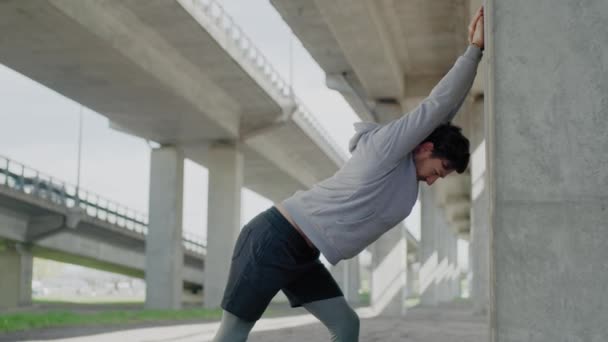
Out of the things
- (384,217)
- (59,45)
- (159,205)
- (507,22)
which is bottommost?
(384,217)

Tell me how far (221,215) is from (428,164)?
29483 mm

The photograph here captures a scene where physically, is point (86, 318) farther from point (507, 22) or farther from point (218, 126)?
point (507, 22)

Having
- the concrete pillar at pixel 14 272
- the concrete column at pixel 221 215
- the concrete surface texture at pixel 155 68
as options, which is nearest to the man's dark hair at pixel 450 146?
the concrete surface texture at pixel 155 68

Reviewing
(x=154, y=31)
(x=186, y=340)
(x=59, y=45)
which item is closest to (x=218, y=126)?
(x=154, y=31)

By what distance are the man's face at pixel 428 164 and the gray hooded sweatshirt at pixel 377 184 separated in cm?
4

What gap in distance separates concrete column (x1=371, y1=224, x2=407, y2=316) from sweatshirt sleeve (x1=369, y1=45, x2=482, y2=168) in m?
24.2

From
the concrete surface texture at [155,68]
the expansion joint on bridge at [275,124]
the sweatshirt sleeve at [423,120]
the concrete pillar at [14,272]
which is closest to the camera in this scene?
the sweatshirt sleeve at [423,120]

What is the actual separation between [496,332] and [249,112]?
90.8ft

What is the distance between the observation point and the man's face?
362 cm

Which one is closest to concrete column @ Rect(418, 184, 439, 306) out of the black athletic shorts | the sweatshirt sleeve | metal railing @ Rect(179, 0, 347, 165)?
metal railing @ Rect(179, 0, 347, 165)

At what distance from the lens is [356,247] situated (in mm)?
3625

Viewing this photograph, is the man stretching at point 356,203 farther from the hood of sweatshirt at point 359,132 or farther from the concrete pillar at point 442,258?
the concrete pillar at point 442,258

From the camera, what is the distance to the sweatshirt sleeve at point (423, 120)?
11.5 feet

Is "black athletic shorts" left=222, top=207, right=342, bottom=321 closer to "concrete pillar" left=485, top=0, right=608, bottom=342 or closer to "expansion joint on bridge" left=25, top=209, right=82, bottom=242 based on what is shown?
"concrete pillar" left=485, top=0, right=608, bottom=342
